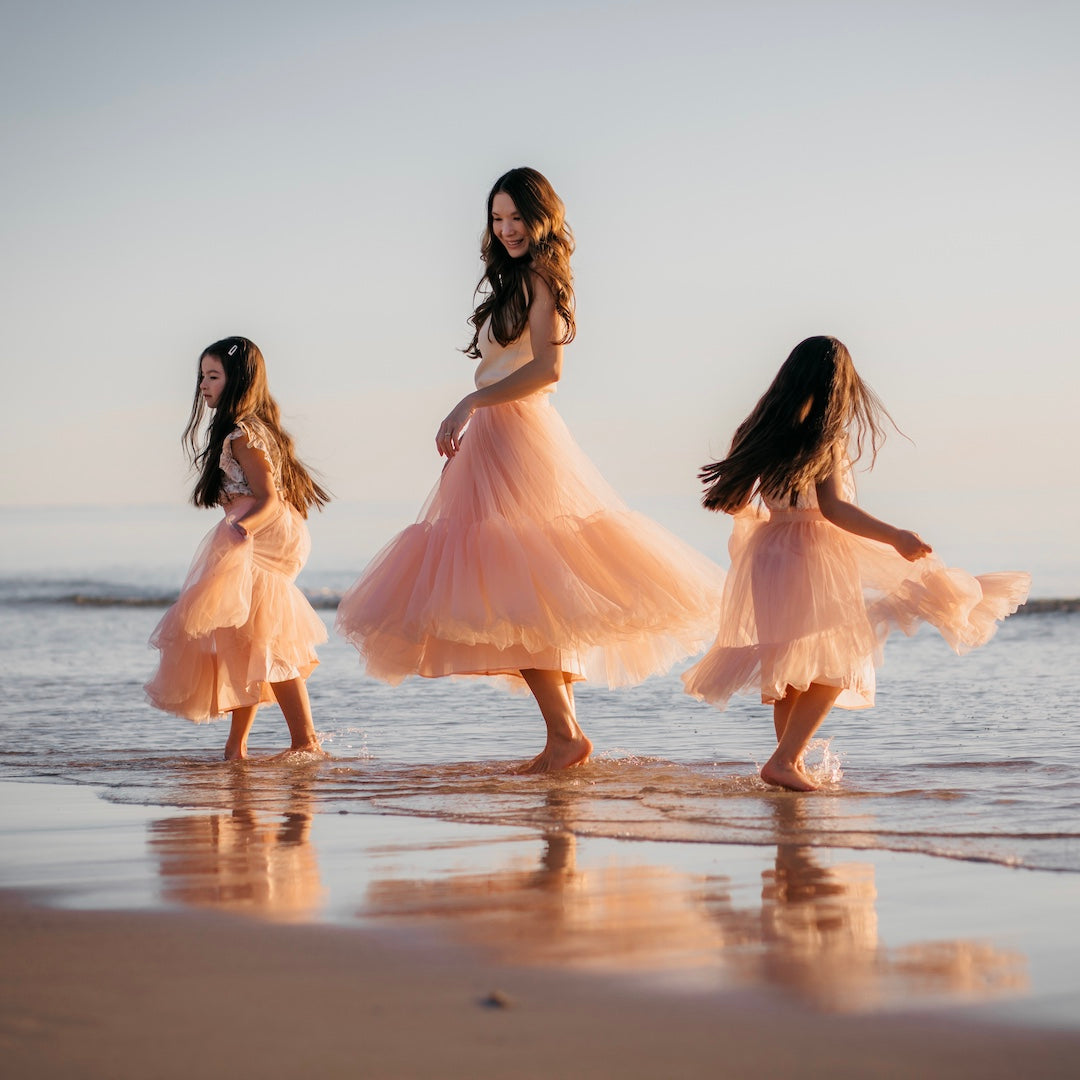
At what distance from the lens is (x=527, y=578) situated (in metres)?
5.36

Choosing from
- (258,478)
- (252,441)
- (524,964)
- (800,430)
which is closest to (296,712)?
(258,478)

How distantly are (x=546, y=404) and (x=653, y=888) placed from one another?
8.87ft

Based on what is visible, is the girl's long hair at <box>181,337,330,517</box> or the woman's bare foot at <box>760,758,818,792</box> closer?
the woman's bare foot at <box>760,758,818,792</box>

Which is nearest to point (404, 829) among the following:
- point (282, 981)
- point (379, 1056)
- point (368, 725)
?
point (282, 981)

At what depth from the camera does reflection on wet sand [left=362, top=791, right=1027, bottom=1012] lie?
8.77ft

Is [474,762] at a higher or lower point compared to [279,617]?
lower

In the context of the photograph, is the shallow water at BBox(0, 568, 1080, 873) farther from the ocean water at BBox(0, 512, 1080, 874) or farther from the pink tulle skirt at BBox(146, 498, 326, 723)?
the pink tulle skirt at BBox(146, 498, 326, 723)

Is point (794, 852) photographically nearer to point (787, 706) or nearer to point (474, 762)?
point (787, 706)

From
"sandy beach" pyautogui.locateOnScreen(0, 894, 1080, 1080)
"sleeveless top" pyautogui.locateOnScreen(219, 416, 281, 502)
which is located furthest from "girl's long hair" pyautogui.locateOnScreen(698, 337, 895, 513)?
"sandy beach" pyautogui.locateOnScreen(0, 894, 1080, 1080)

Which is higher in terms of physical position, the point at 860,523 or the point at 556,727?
the point at 860,523

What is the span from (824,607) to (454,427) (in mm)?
1521

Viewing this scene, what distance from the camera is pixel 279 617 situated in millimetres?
6406

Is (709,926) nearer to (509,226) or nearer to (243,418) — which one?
(509,226)

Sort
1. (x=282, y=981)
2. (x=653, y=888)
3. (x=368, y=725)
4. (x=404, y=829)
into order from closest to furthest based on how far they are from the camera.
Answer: (x=282, y=981), (x=653, y=888), (x=404, y=829), (x=368, y=725)
